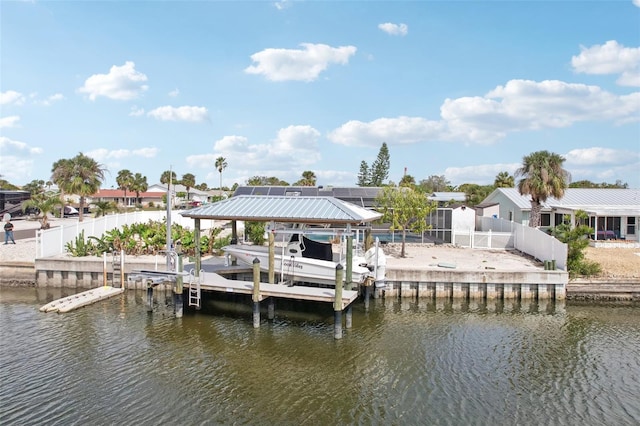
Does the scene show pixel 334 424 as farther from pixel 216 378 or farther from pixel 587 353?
pixel 587 353

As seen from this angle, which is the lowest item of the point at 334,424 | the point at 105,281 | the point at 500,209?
the point at 334,424

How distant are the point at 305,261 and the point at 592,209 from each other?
78.0ft

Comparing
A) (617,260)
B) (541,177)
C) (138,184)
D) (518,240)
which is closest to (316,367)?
(518,240)

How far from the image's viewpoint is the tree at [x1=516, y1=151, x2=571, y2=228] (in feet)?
90.5

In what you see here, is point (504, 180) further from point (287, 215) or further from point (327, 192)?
point (287, 215)

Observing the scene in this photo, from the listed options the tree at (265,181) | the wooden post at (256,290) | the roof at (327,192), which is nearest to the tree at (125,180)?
the tree at (265,181)

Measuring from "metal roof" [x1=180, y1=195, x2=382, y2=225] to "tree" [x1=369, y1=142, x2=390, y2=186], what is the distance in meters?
69.8

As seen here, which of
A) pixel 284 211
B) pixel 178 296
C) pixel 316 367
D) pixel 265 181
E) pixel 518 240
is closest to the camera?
pixel 316 367

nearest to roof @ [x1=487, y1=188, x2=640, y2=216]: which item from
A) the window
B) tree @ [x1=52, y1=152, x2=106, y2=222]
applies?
the window

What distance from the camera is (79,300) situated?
59.0ft

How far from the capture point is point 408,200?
24969mm

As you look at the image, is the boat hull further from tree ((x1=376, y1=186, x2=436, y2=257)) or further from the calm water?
tree ((x1=376, y1=186, x2=436, y2=257))

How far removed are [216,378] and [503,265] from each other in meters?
15.8

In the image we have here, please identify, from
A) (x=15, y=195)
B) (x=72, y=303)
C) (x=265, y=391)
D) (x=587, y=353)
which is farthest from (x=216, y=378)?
(x=15, y=195)
